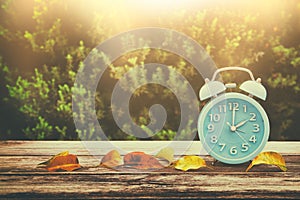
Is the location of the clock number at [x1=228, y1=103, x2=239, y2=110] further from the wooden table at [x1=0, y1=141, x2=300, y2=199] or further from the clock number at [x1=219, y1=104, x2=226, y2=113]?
the wooden table at [x1=0, y1=141, x2=300, y2=199]

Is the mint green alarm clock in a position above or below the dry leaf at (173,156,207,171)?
above

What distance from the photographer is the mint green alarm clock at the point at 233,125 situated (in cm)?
132

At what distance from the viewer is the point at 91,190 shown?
1051mm

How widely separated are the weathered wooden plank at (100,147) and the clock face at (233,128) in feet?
0.67

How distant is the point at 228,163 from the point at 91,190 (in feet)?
1.45

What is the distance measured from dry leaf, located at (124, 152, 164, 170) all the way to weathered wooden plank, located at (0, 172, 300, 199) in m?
0.09

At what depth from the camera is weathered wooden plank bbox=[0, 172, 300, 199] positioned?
1.03 meters

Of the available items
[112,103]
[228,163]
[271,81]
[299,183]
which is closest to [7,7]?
[112,103]

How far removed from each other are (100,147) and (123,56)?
88 centimetres

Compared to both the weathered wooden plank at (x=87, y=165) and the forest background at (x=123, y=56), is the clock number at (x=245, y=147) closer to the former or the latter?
the weathered wooden plank at (x=87, y=165)

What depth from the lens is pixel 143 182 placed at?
3.69 feet

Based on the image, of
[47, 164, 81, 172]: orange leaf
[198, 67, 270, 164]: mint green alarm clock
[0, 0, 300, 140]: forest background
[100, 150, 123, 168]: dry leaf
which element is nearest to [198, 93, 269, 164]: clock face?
[198, 67, 270, 164]: mint green alarm clock

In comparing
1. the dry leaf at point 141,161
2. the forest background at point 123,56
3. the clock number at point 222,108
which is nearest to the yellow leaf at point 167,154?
the dry leaf at point 141,161

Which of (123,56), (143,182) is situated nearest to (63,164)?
(143,182)
